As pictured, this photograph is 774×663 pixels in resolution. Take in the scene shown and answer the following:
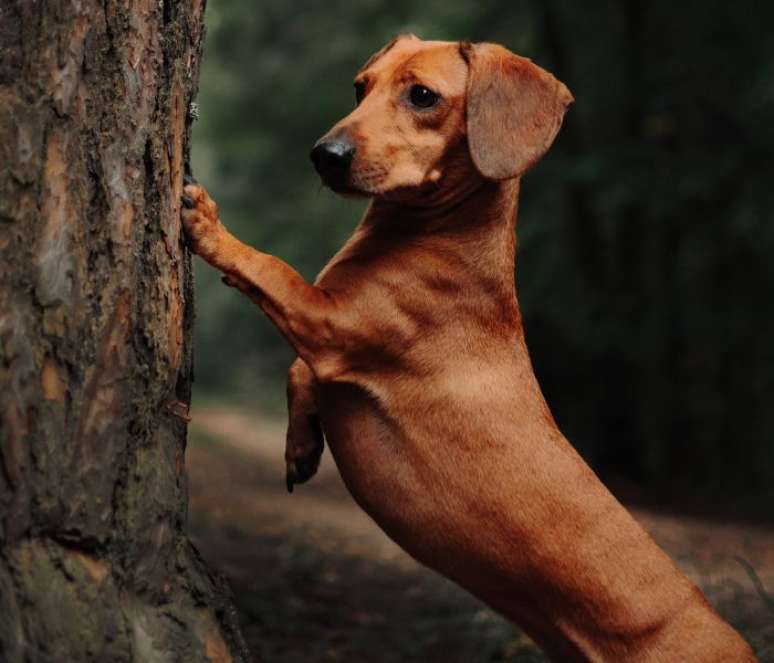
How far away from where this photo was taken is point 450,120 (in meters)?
3.71

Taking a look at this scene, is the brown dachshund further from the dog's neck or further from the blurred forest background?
the blurred forest background

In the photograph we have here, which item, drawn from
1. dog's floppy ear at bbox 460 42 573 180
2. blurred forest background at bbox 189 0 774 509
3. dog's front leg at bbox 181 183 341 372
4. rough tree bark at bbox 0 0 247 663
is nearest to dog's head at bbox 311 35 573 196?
dog's floppy ear at bbox 460 42 573 180

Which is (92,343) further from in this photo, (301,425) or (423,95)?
(423,95)

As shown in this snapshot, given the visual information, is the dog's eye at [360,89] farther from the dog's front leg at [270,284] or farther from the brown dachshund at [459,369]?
the dog's front leg at [270,284]

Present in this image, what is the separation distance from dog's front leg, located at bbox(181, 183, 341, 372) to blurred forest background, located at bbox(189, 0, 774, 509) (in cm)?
611

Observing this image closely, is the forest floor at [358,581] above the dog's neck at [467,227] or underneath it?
underneath

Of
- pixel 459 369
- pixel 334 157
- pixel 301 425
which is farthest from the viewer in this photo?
pixel 301 425

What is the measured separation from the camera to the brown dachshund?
3369 mm

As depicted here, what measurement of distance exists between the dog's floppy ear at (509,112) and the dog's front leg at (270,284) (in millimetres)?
787

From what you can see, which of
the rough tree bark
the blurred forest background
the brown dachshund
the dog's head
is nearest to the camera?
the rough tree bark

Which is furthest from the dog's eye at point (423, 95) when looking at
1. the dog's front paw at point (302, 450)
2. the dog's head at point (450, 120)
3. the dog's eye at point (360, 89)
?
the dog's front paw at point (302, 450)

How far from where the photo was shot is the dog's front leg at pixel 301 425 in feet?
12.9

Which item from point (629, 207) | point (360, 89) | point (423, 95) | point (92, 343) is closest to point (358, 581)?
point (360, 89)

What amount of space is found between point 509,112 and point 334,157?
2.31 feet
